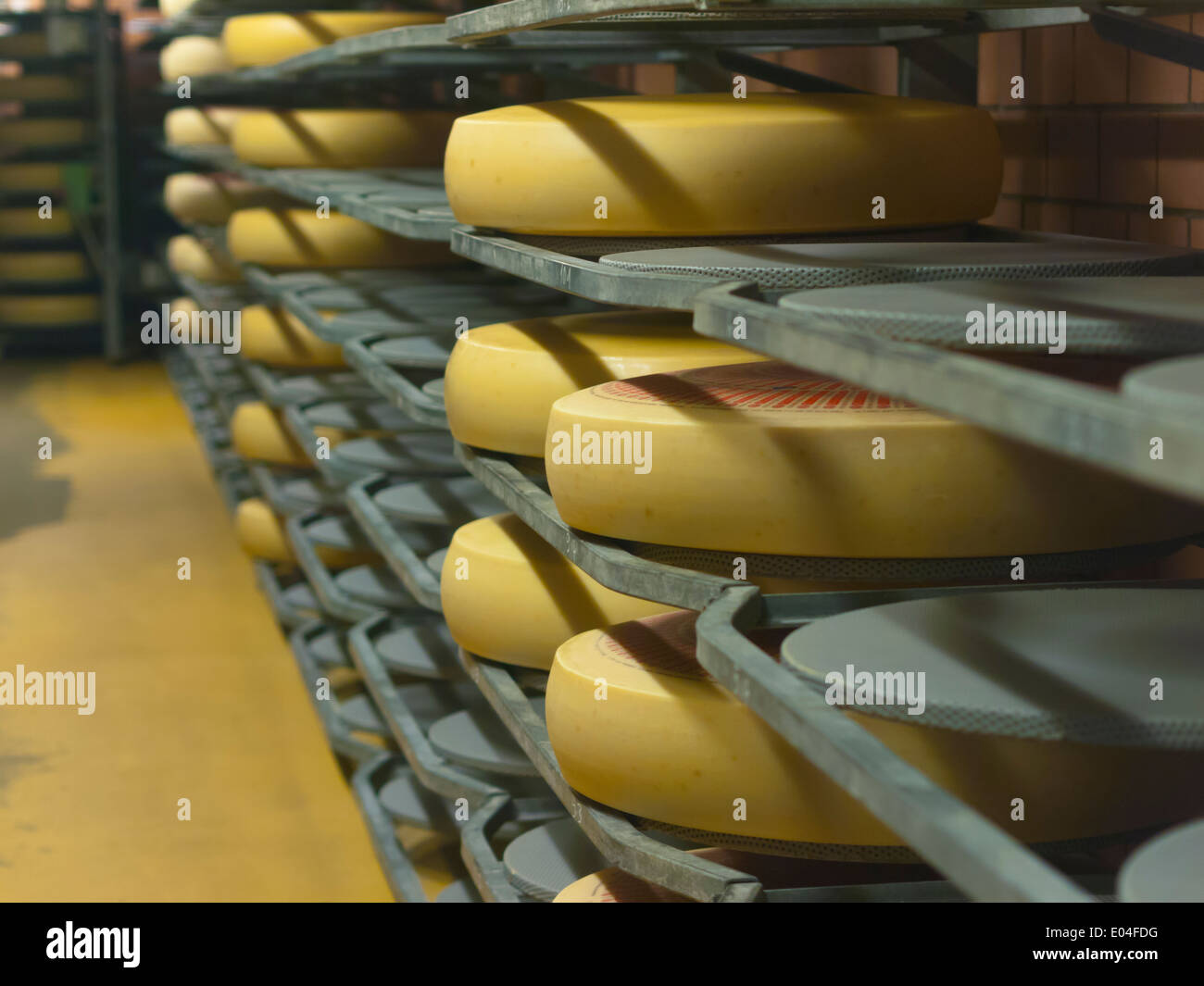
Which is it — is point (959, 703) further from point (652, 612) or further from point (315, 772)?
point (315, 772)

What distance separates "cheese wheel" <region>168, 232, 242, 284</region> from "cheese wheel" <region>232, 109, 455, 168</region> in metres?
1.29

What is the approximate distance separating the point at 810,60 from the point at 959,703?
6.65 feet

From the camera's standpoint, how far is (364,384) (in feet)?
10.9

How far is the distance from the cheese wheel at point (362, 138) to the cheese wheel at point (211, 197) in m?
1.04

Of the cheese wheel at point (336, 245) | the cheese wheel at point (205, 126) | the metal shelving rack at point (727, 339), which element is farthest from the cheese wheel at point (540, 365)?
the cheese wheel at point (205, 126)

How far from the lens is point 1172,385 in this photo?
604 mm

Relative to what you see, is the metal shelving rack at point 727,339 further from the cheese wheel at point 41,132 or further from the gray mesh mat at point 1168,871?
the cheese wheel at point 41,132

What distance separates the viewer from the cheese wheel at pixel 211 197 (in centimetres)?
422

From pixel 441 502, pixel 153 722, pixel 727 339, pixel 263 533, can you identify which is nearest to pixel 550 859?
pixel 441 502

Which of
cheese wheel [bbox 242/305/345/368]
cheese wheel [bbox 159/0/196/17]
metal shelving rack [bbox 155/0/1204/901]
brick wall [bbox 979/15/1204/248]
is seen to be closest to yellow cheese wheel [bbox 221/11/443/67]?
metal shelving rack [bbox 155/0/1204/901]

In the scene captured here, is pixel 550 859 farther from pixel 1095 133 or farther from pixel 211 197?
pixel 211 197

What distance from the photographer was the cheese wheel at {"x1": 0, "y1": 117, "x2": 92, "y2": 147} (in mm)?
7875

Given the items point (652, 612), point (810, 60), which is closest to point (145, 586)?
point (810, 60)

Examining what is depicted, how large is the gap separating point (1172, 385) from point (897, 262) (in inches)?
23.2
